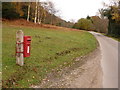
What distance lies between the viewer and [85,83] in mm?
4605

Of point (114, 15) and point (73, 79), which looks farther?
point (114, 15)

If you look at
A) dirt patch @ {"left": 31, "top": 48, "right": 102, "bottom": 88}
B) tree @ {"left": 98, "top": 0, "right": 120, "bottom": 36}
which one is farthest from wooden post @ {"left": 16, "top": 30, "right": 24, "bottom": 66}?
tree @ {"left": 98, "top": 0, "right": 120, "bottom": 36}

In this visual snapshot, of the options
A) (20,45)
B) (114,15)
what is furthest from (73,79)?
(114,15)

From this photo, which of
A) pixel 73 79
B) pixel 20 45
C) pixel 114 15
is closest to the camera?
pixel 73 79

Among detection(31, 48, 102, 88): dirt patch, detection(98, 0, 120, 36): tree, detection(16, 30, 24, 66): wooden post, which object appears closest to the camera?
detection(31, 48, 102, 88): dirt patch

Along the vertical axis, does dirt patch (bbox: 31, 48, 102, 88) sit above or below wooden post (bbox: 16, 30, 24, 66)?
below

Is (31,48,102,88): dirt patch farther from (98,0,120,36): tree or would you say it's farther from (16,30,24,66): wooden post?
(98,0,120,36): tree

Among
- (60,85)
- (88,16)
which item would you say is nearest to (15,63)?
(60,85)

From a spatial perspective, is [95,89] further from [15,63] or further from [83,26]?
[83,26]

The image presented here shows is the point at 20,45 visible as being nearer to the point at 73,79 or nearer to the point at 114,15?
the point at 73,79

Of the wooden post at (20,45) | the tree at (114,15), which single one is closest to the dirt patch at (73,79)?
the wooden post at (20,45)

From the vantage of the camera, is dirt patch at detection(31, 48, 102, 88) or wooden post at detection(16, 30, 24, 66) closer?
dirt patch at detection(31, 48, 102, 88)

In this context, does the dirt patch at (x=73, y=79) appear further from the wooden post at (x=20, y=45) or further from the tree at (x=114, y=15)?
the tree at (x=114, y=15)

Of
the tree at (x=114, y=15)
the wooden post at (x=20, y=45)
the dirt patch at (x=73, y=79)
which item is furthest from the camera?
the tree at (x=114, y=15)
